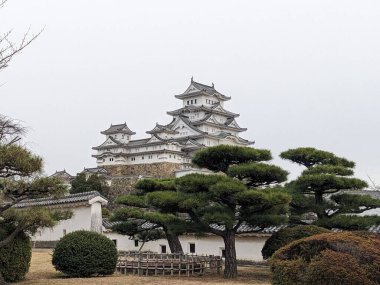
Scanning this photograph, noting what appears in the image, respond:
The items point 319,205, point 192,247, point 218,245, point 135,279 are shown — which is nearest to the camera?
point 135,279

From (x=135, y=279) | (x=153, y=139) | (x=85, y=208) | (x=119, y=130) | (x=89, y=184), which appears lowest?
(x=135, y=279)

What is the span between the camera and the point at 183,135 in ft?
204

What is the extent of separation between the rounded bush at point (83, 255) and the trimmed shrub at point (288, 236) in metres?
4.83

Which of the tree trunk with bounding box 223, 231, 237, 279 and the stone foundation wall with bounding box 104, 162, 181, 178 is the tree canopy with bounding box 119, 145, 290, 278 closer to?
the tree trunk with bounding box 223, 231, 237, 279

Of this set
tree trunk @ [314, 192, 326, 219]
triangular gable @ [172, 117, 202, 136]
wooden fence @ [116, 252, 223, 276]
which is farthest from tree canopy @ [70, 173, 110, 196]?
tree trunk @ [314, 192, 326, 219]

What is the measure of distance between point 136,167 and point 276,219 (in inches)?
1866

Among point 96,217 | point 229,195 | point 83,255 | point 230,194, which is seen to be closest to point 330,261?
point 230,194

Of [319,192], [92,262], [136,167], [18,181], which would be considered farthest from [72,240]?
[136,167]

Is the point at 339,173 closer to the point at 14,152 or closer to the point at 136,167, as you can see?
the point at 14,152

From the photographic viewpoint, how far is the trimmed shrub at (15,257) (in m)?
12.2

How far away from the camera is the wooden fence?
15383 millimetres

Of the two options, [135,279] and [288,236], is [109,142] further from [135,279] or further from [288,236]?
[135,279]

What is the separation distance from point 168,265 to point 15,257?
4.95 meters

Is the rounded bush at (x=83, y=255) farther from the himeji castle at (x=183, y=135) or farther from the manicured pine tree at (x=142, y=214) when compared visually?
the himeji castle at (x=183, y=135)
